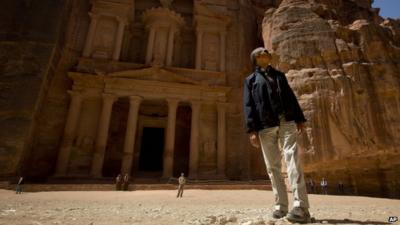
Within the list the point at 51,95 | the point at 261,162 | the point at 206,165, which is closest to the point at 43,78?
the point at 51,95

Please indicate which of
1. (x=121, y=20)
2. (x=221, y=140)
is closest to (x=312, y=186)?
(x=221, y=140)

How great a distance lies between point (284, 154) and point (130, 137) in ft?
54.0

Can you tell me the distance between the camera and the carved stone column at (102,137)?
17.7 metres

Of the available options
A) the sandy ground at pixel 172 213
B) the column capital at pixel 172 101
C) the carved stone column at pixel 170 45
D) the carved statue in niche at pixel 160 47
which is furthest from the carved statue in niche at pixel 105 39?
the sandy ground at pixel 172 213

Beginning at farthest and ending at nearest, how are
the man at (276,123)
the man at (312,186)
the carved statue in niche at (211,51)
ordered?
the carved statue in niche at (211,51) → the man at (312,186) → the man at (276,123)

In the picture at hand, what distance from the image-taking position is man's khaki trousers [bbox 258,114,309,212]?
10.8 ft

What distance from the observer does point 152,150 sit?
22.7 m

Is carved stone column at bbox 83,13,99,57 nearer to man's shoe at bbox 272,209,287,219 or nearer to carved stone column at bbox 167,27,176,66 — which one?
carved stone column at bbox 167,27,176,66

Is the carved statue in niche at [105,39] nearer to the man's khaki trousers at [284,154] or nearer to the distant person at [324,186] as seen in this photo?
the distant person at [324,186]

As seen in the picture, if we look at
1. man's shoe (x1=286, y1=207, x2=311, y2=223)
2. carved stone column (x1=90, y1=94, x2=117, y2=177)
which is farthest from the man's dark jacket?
carved stone column (x1=90, y1=94, x2=117, y2=177)

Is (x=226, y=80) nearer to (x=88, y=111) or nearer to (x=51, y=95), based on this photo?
(x=88, y=111)

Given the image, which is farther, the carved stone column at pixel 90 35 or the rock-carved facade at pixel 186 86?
the carved stone column at pixel 90 35

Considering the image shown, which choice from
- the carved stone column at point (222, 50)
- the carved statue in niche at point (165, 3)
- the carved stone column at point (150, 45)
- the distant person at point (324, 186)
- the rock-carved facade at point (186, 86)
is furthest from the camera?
the carved statue in niche at point (165, 3)

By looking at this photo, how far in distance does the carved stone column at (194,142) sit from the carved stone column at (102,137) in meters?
6.05
